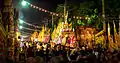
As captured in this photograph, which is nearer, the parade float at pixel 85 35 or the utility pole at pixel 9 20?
the utility pole at pixel 9 20

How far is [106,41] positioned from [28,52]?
1568cm

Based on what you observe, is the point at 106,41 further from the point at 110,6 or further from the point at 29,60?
the point at 29,60

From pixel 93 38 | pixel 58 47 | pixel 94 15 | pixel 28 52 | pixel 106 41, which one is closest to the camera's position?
pixel 28 52

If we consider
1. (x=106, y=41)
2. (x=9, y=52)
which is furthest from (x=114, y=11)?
(x=9, y=52)

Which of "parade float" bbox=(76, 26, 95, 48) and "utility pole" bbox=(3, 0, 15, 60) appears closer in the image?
"utility pole" bbox=(3, 0, 15, 60)

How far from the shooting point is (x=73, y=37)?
36188mm

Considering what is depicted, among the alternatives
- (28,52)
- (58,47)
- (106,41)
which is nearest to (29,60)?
(28,52)

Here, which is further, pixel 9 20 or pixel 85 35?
pixel 85 35

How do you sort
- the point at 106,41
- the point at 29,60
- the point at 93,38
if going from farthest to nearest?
the point at 93,38, the point at 106,41, the point at 29,60

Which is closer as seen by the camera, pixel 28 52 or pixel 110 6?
pixel 28 52

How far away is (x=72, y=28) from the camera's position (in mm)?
38125

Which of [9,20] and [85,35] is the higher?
[9,20]

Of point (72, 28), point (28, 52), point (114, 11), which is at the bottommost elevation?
point (28, 52)

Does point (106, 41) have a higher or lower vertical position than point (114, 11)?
lower
